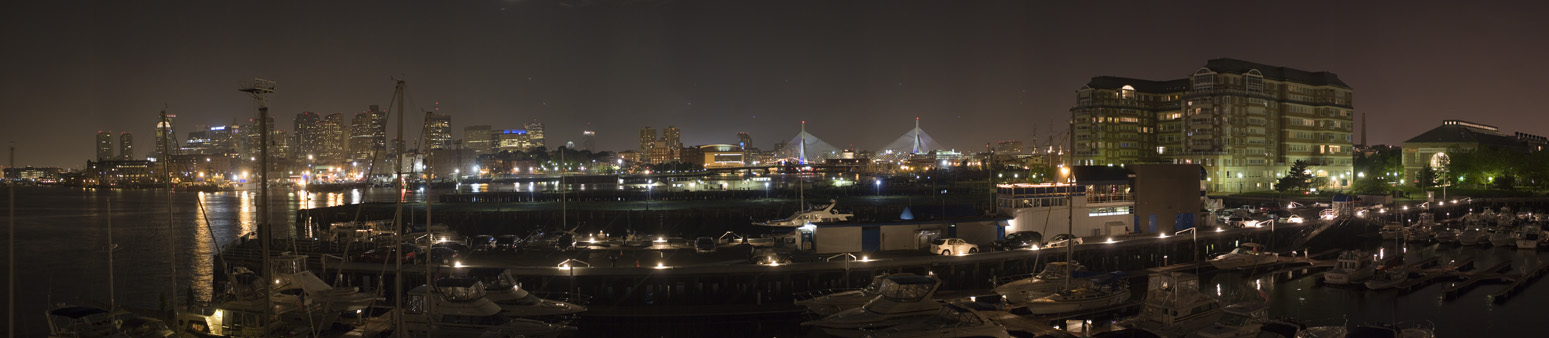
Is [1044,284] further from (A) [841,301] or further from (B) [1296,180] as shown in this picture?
(B) [1296,180]

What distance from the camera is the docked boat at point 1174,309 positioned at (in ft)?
61.9

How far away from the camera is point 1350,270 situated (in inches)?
1088

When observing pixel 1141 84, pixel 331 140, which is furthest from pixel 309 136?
pixel 1141 84

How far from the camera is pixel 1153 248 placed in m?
31.2

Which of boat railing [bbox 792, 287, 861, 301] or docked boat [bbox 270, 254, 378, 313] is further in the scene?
boat railing [bbox 792, 287, 861, 301]

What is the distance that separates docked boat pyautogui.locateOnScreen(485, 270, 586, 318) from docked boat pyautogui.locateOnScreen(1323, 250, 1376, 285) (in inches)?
961

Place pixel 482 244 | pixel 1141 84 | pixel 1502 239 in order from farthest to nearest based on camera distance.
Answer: pixel 1141 84, pixel 1502 239, pixel 482 244

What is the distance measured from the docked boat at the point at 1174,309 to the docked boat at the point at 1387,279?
36.0 ft

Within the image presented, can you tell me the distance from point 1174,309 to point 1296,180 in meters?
59.7

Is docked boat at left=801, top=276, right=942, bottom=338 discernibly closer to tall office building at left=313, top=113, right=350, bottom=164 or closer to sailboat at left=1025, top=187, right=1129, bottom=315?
sailboat at left=1025, top=187, right=1129, bottom=315

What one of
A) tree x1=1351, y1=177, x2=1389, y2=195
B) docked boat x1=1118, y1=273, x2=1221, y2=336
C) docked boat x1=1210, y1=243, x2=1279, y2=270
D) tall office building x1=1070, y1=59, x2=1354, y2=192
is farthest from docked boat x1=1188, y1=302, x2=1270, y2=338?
tree x1=1351, y1=177, x2=1389, y2=195

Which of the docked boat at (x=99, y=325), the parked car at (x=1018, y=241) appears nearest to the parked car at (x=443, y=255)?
the docked boat at (x=99, y=325)

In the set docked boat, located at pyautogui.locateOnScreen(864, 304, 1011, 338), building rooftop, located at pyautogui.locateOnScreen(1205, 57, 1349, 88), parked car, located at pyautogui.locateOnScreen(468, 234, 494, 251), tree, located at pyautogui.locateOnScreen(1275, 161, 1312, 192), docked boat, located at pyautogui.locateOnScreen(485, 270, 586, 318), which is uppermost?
building rooftop, located at pyautogui.locateOnScreen(1205, 57, 1349, 88)

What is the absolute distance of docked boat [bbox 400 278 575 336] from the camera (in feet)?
57.9
